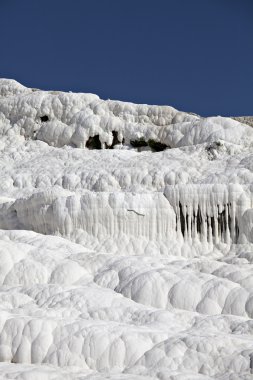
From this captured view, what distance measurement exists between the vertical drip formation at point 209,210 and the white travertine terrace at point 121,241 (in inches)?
1.3

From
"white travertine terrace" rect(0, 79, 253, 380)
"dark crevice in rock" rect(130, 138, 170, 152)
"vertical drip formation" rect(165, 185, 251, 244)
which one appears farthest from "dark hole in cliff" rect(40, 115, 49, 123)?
"vertical drip formation" rect(165, 185, 251, 244)

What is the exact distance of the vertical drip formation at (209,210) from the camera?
1783 cm

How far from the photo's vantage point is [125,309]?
1210 centimetres

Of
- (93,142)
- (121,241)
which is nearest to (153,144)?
(93,142)

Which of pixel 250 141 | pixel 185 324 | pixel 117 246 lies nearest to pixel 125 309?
pixel 185 324

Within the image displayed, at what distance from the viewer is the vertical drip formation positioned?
1783 cm

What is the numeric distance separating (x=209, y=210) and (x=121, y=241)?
273cm

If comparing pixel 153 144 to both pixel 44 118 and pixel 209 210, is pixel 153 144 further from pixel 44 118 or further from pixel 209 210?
pixel 209 210

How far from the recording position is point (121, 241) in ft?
58.3

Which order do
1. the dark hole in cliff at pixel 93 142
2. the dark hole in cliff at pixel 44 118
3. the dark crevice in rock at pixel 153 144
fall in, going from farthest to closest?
the dark hole in cliff at pixel 44 118, the dark hole in cliff at pixel 93 142, the dark crevice in rock at pixel 153 144

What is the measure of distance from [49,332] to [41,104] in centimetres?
1732

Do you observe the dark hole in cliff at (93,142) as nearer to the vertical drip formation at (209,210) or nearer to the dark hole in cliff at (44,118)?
the dark hole in cliff at (44,118)

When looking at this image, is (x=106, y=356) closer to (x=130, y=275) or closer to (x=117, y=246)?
(x=130, y=275)

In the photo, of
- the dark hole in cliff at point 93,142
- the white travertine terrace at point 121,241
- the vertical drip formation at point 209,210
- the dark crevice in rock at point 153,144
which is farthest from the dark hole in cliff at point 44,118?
the vertical drip formation at point 209,210
